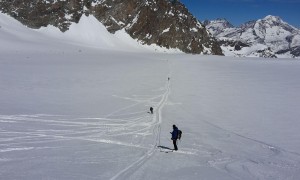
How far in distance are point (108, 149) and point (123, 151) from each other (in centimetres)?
64

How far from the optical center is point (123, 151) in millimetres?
16859

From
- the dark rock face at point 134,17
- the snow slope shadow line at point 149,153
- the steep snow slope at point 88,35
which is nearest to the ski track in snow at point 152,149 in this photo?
the snow slope shadow line at point 149,153

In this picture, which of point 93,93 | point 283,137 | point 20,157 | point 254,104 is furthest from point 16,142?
point 254,104

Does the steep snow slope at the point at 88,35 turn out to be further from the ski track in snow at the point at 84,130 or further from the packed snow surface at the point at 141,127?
the ski track in snow at the point at 84,130

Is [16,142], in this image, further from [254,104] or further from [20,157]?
[254,104]

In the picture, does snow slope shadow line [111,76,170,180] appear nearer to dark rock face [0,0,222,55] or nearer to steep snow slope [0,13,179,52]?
steep snow slope [0,13,179,52]

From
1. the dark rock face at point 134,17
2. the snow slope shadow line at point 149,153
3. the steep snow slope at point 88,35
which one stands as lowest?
the snow slope shadow line at point 149,153

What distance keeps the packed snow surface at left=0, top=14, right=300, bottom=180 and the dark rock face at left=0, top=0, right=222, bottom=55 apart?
78.5m

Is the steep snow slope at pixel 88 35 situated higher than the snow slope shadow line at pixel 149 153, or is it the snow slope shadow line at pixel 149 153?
the steep snow slope at pixel 88 35

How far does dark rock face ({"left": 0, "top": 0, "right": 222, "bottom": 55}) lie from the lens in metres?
116

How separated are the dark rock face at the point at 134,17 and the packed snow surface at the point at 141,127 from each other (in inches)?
3092

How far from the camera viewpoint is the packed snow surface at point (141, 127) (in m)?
14.8

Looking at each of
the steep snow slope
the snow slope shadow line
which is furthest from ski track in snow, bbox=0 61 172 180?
the steep snow slope

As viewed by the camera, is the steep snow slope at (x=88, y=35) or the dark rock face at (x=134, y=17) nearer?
the steep snow slope at (x=88, y=35)
